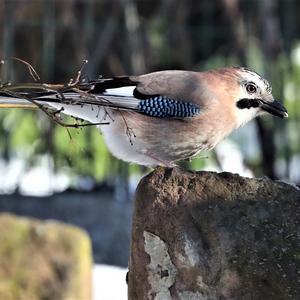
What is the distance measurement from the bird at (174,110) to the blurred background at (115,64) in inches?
157

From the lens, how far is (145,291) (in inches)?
142

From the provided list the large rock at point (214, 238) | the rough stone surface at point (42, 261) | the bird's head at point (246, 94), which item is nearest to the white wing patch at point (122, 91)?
the bird's head at point (246, 94)

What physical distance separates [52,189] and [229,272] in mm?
5627

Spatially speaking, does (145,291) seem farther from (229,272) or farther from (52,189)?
(52,189)

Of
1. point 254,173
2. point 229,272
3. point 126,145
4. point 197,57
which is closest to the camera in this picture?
point 229,272

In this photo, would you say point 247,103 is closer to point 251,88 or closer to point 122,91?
point 251,88

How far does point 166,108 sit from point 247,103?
1.14 ft

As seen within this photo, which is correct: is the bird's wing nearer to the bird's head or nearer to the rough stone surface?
the bird's head

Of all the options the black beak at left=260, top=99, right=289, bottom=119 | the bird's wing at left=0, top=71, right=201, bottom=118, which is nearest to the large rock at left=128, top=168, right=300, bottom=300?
the bird's wing at left=0, top=71, right=201, bottom=118

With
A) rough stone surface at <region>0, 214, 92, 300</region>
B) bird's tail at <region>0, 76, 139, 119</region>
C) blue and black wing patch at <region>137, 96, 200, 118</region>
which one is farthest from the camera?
rough stone surface at <region>0, 214, 92, 300</region>

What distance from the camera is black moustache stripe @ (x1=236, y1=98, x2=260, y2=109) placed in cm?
461

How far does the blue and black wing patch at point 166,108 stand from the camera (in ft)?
14.8

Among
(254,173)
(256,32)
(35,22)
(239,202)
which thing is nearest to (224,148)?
(254,173)

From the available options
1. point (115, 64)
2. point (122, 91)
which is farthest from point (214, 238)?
point (115, 64)
